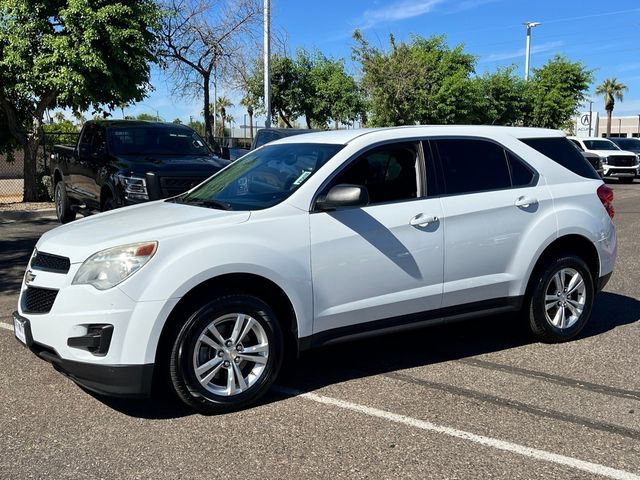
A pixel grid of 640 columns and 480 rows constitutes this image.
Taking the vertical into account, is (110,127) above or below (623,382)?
above

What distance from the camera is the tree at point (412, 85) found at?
29.9 m

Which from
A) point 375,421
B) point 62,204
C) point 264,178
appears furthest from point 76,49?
point 375,421

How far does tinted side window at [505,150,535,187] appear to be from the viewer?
540 centimetres

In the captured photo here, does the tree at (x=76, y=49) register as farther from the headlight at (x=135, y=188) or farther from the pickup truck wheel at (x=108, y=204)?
the headlight at (x=135, y=188)

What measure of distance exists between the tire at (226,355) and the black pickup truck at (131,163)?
4.98m

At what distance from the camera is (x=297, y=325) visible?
4387mm

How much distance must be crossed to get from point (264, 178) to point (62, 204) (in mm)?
8891

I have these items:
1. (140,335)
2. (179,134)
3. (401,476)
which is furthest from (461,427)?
(179,134)

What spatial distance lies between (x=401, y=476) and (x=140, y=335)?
1682 mm

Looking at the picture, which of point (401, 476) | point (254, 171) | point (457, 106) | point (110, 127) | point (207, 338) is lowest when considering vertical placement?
point (401, 476)

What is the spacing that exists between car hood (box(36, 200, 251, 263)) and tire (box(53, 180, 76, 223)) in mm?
8188

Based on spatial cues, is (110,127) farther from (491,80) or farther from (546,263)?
(491,80)

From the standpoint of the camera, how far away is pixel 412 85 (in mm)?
29828

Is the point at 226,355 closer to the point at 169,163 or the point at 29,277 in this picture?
the point at 29,277
